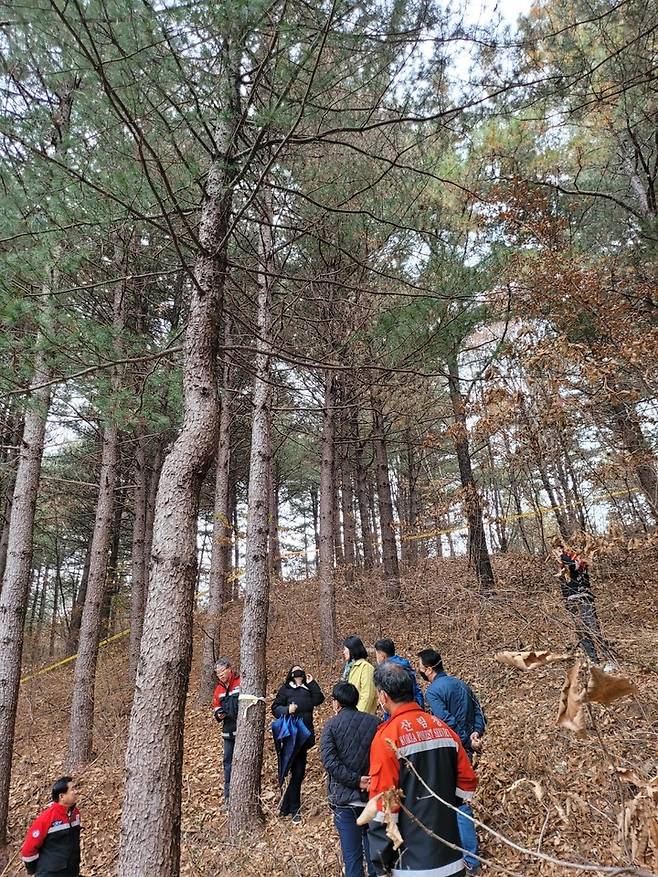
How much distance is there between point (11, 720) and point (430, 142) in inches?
336

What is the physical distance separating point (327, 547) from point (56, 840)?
18.8ft

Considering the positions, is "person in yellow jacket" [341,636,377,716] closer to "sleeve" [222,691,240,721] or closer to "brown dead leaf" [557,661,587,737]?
"sleeve" [222,691,240,721]

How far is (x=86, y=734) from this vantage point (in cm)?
809

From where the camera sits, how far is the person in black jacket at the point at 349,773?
3680 mm

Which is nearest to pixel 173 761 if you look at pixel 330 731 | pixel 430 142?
pixel 330 731

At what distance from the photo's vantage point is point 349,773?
368 centimetres

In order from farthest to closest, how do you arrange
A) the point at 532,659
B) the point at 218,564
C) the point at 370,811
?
the point at 218,564 < the point at 370,811 < the point at 532,659

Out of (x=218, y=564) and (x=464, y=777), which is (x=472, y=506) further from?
(x=464, y=777)

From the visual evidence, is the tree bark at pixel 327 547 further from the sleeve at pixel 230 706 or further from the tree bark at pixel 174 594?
the tree bark at pixel 174 594

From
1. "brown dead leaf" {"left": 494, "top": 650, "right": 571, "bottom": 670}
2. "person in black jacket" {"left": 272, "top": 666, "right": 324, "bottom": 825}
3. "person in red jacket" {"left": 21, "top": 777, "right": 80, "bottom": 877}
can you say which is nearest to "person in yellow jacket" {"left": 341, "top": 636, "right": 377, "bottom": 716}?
"person in black jacket" {"left": 272, "top": 666, "right": 324, "bottom": 825}

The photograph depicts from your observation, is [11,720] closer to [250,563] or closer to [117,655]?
[250,563]

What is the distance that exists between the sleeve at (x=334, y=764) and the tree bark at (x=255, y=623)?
1779mm

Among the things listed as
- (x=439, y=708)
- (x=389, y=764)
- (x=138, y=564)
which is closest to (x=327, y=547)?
(x=138, y=564)

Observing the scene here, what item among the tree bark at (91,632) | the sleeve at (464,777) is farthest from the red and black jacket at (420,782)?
the tree bark at (91,632)
